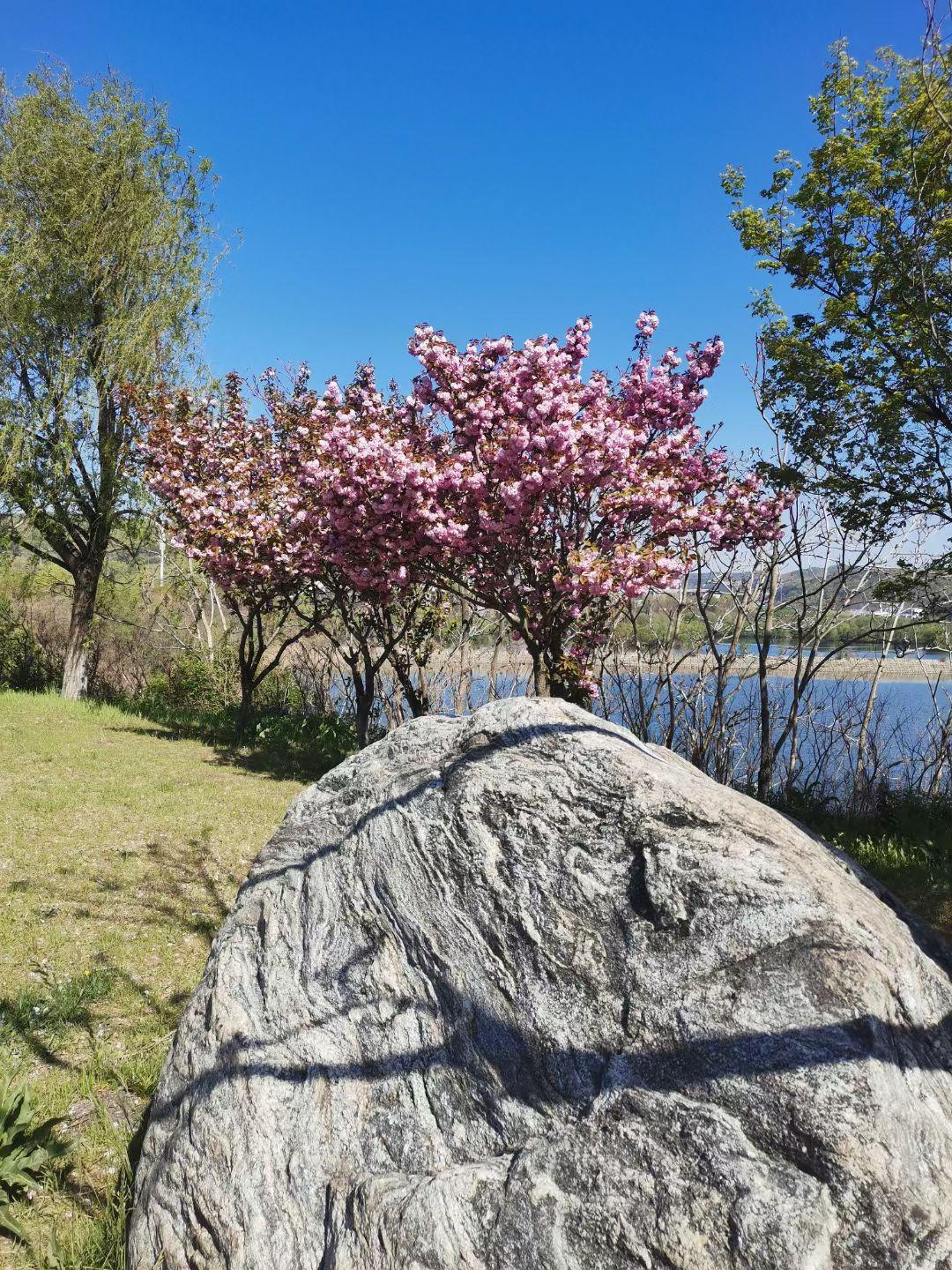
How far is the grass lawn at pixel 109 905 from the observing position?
11.0 feet

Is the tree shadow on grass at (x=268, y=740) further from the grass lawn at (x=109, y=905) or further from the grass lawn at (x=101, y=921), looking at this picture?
the grass lawn at (x=101, y=921)

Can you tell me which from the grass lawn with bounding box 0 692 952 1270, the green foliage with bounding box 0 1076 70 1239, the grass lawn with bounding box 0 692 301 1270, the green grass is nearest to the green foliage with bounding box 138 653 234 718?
the grass lawn with bounding box 0 692 952 1270

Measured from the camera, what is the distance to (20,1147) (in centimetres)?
310

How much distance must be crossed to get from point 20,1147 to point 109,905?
3030 millimetres

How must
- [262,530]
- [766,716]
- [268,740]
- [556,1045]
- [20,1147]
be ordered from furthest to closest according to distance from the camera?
1. [268,740]
2. [262,530]
3. [766,716]
4. [20,1147]
5. [556,1045]

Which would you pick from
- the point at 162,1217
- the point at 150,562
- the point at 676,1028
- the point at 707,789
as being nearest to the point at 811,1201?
the point at 676,1028

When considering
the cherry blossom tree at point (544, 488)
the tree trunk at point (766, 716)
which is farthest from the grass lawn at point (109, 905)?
the cherry blossom tree at point (544, 488)

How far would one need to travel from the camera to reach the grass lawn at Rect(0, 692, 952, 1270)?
11.0 ft

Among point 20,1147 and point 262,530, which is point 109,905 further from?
point 262,530

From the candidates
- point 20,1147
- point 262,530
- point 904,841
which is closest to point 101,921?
point 20,1147

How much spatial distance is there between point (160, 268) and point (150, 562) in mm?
6697

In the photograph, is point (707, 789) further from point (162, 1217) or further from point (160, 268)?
point (160, 268)

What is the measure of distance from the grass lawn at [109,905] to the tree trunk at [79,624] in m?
4.04

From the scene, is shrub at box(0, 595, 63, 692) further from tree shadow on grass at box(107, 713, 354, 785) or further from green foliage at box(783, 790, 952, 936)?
green foliage at box(783, 790, 952, 936)
